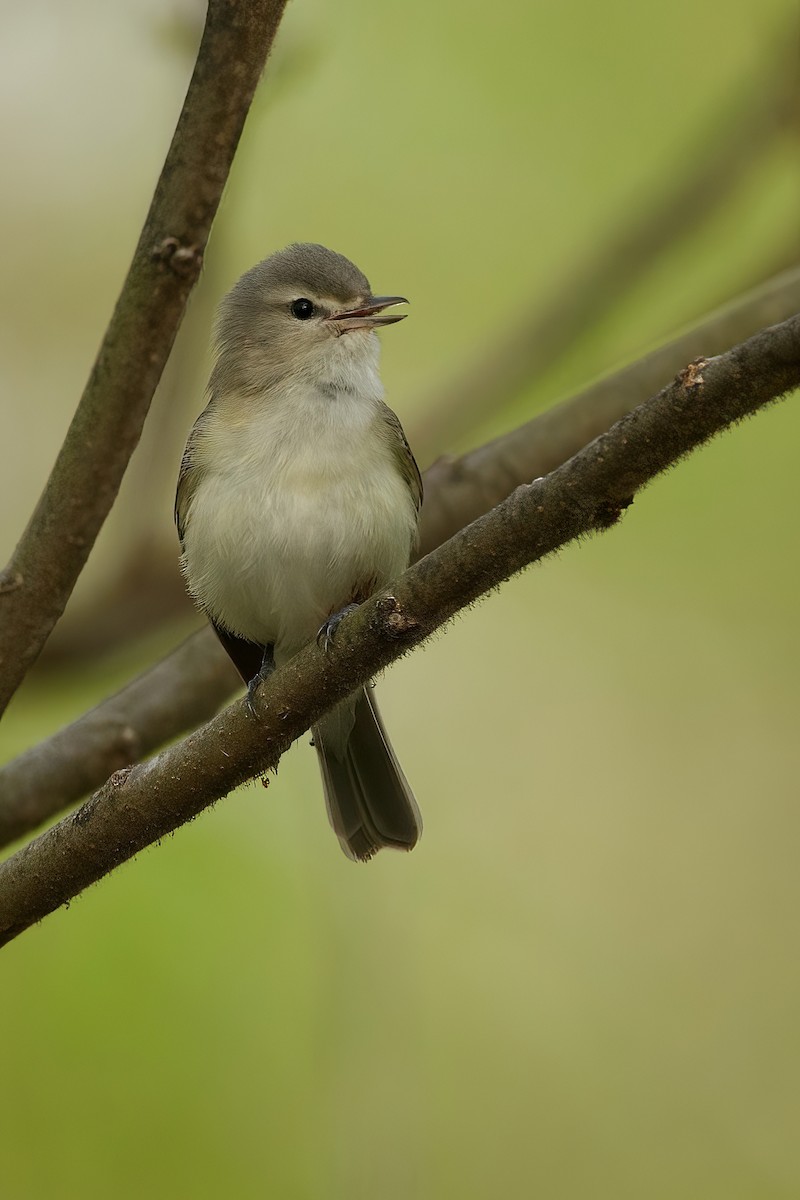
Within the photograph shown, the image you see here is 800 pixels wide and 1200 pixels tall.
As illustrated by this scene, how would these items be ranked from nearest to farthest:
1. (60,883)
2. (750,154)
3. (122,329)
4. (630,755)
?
1. (60,883)
2. (122,329)
3. (750,154)
4. (630,755)

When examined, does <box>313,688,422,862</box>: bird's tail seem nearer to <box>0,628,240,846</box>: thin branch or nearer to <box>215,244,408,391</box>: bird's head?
<box>0,628,240,846</box>: thin branch

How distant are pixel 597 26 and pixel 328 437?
3660 mm

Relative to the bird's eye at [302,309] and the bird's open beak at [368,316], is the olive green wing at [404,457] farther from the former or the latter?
the bird's eye at [302,309]

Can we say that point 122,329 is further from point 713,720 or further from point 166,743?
point 713,720

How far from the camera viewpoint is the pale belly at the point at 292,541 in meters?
4.34

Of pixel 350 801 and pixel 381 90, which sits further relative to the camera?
A: pixel 381 90

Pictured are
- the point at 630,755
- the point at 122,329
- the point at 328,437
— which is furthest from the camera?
the point at 630,755

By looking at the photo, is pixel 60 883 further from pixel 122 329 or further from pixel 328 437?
pixel 328 437

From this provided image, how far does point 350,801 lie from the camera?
4.82 meters

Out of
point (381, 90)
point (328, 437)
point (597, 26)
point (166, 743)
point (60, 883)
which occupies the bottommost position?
point (60, 883)

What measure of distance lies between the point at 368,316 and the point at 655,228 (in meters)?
1.25

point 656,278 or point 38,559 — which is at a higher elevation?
point 656,278

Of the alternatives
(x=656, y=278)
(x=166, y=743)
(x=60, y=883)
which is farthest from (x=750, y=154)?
(x=60, y=883)

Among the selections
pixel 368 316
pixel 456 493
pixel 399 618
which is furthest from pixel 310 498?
pixel 399 618
